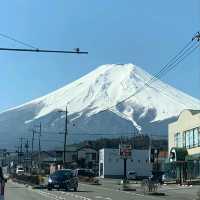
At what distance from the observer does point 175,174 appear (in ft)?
283

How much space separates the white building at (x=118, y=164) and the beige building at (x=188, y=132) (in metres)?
41.6

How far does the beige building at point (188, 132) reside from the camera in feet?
256

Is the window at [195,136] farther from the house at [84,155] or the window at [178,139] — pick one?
the house at [84,155]

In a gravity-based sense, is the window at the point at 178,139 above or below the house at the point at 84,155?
below

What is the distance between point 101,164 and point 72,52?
109065 mm

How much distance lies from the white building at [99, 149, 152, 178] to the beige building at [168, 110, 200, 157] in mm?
41623

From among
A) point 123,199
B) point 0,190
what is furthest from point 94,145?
point 0,190

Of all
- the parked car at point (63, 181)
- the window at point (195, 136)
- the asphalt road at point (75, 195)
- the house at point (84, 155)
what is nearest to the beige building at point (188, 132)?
the window at point (195, 136)

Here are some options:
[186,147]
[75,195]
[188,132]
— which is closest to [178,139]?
[186,147]

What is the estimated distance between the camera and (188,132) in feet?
269

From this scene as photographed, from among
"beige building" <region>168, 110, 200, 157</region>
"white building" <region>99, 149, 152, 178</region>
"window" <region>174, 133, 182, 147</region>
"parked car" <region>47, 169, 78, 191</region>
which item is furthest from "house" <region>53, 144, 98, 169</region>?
"parked car" <region>47, 169, 78, 191</region>

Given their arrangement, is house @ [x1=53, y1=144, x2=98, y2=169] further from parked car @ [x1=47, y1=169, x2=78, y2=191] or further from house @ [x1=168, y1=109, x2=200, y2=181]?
parked car @ [x1=47, y1=169, x2=78, y2=191]

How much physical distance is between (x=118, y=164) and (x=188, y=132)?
53.7m

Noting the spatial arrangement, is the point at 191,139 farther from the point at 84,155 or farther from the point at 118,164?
the point at 84,155
